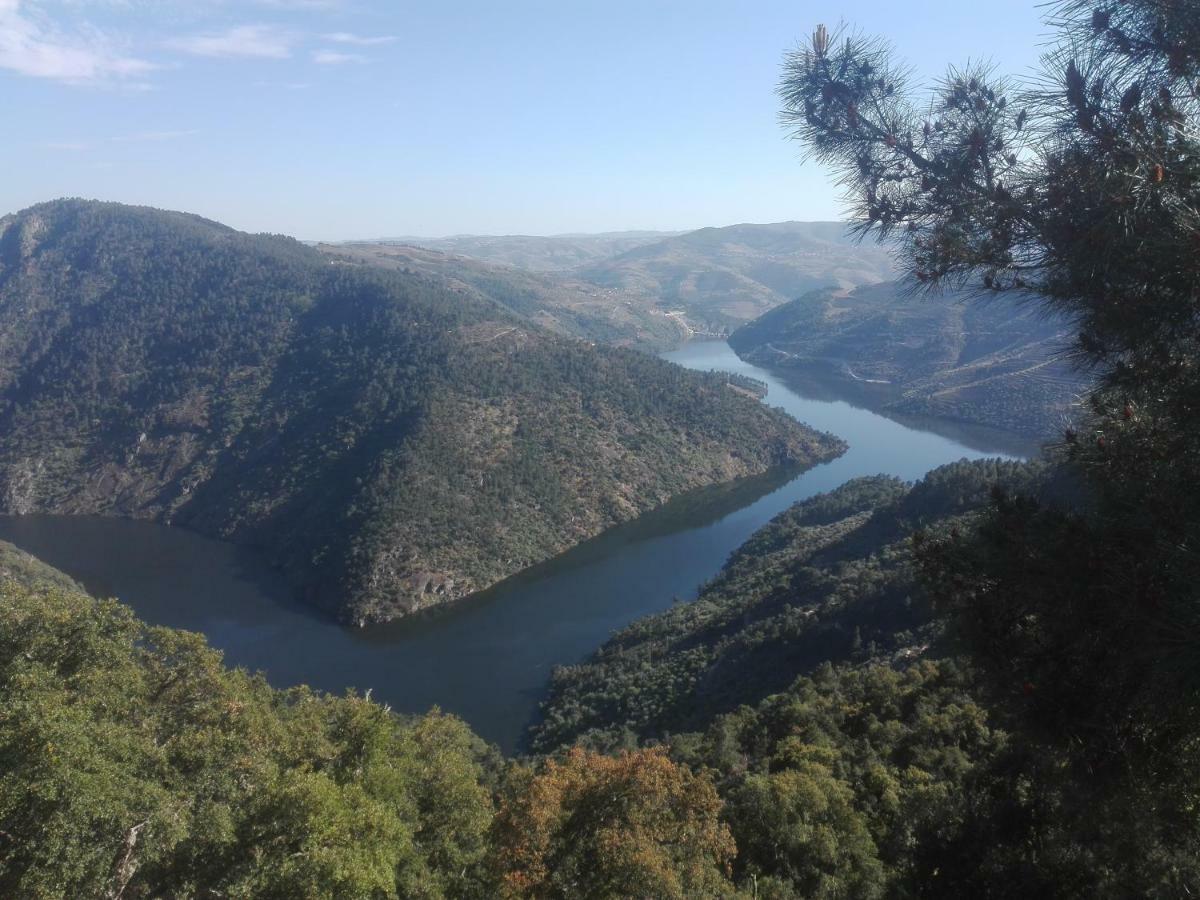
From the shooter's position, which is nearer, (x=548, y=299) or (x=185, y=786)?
(x=185, y=786)

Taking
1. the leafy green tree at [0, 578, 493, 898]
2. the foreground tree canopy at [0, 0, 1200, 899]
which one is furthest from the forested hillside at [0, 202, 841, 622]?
the foreground tree canopy at [0, 0, 1200, 899]

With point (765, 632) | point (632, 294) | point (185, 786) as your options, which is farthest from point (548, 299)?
point (185, 786)

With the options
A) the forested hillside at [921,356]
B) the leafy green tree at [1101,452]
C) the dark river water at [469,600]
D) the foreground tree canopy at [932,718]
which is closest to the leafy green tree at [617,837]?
the foreground tree canopy at [932,718]

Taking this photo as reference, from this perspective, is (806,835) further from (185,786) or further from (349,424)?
(349,424)

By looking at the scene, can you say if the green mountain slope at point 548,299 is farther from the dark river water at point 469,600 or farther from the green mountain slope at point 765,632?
the green mountain slope at point 765,632

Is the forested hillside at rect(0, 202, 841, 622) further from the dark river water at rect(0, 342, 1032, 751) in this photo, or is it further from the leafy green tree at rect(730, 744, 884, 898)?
the leafy green tree at rect(730, 744, 884, 898)

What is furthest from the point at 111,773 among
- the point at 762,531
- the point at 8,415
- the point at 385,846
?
the point at 8,415
